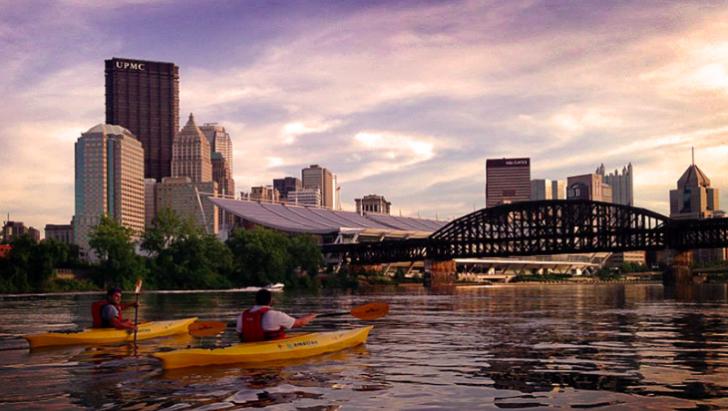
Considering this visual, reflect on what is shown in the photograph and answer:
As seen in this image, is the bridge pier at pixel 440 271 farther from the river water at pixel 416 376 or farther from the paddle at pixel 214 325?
the river water at pixel 416 376

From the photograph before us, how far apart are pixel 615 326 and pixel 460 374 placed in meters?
19.2

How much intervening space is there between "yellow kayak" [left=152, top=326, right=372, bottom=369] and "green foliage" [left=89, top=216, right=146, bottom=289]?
286 ft

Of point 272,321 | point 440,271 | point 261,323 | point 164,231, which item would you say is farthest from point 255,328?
point 440,271

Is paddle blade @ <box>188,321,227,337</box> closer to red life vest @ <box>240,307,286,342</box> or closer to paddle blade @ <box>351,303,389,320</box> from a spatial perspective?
paddle blade @ <box>351,303,389,320</box>

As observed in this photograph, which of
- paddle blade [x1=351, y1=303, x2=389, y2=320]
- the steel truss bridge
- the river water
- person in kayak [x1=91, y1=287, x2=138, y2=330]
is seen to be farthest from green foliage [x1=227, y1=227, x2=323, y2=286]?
person in kayak [x1=91, y1=287, x2=138, y2=330]

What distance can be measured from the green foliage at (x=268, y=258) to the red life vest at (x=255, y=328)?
4197 inches

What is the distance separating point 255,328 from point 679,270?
156507mm

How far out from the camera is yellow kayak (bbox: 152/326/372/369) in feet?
72.6

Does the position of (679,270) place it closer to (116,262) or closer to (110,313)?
(116,262)

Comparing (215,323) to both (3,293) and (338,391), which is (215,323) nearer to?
(338,391)

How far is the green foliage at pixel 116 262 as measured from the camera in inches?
4345

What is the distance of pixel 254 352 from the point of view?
2303cm

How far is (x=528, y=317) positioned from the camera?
46281mm

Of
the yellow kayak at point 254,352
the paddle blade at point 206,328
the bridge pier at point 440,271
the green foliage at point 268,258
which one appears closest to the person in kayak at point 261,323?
the yellow kayak at point 254,352
